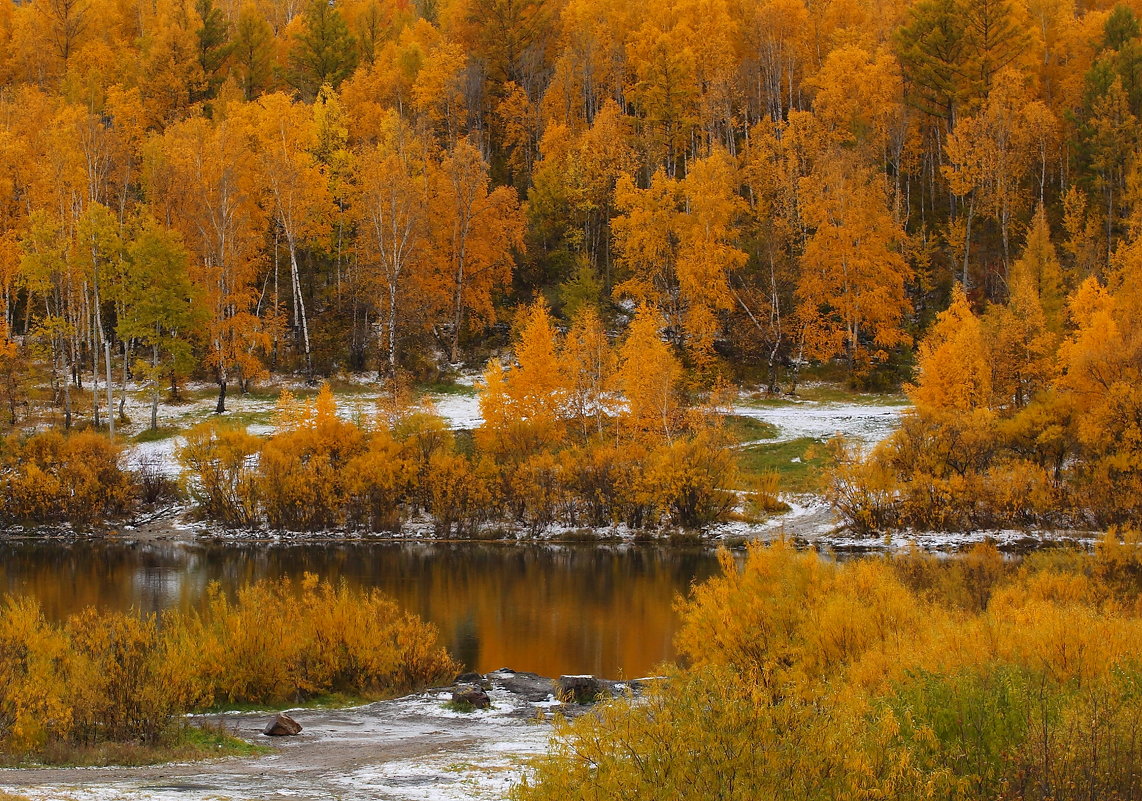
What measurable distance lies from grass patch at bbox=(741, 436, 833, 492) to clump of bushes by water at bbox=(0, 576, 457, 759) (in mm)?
25280

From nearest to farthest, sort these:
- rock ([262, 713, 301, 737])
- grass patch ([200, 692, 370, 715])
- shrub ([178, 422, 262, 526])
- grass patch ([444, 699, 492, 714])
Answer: rock ([262, 713, 301, 737]), grass patch ([444, 699, 492, 714]), grass patch ([200, 692, 370, 715]), shrub ([178, 422, 262, 526])

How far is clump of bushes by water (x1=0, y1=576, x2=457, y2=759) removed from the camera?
17359mm

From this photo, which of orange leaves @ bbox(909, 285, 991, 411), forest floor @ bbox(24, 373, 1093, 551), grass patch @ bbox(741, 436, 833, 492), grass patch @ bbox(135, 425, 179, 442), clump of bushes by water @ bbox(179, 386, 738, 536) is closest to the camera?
forest floor @ bbox(24, 373, 1093, 551)

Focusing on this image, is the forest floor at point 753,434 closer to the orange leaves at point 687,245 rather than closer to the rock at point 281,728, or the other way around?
the orange leaves at point 687,245

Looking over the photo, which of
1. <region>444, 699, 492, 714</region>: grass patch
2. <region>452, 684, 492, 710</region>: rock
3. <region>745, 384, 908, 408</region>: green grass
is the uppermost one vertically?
<region>745, 384, 908, 408</region>: green grass

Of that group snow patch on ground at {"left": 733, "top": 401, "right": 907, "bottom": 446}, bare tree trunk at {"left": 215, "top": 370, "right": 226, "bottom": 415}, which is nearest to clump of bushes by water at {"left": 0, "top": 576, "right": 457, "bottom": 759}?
snow patch on ground at {"left": 733, "top": 401, "right": 907, "bottom": 446}

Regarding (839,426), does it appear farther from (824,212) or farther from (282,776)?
(282,776)

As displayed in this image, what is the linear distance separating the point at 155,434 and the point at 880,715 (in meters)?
48.9

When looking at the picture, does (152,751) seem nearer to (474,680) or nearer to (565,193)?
(474,680)

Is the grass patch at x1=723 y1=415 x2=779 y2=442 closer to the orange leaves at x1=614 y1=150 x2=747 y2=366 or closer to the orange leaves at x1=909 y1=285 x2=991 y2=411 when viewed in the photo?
the orange leaves at x1=614 y1=150 x2=747 y2=366

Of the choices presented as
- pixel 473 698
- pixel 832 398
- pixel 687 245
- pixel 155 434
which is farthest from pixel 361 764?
pixel 687 245

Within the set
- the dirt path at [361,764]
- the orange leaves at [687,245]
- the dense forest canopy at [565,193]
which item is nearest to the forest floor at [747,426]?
the dense forest canopy at [565,193]

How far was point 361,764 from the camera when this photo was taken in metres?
16.1

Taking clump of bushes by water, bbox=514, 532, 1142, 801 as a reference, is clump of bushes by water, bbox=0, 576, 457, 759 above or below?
below
